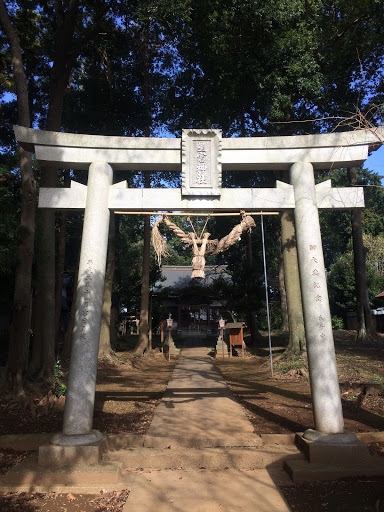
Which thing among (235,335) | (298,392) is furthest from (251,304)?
(298,392)

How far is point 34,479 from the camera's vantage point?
394 cm

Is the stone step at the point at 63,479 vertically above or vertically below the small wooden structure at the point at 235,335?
below

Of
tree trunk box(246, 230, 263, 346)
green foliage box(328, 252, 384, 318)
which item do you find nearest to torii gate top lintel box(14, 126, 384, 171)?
tree trunk box(246, 230, 263, 346)

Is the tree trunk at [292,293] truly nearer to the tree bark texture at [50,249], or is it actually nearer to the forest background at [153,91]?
the forest background at [153,91]

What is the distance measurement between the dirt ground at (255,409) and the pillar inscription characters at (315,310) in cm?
75

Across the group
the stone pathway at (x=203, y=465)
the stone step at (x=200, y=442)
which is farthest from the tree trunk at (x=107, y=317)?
the stone step at (x=200, y=442)

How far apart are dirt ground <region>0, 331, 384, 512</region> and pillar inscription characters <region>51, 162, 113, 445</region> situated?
2.51 feet

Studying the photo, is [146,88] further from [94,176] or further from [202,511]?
[202,511]

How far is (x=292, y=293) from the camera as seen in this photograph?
1124 cm

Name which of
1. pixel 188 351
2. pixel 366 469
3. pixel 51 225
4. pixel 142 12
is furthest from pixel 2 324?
pixel 366 469

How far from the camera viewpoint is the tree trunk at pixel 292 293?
1098 centimetres

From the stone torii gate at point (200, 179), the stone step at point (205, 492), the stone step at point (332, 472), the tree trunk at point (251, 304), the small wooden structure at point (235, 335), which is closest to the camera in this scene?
the stone step at point (205, 492)

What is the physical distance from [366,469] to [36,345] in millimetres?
7040

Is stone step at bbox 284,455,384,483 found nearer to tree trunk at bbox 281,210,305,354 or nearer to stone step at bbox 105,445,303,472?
stone step at bbox 105,445,303,472
